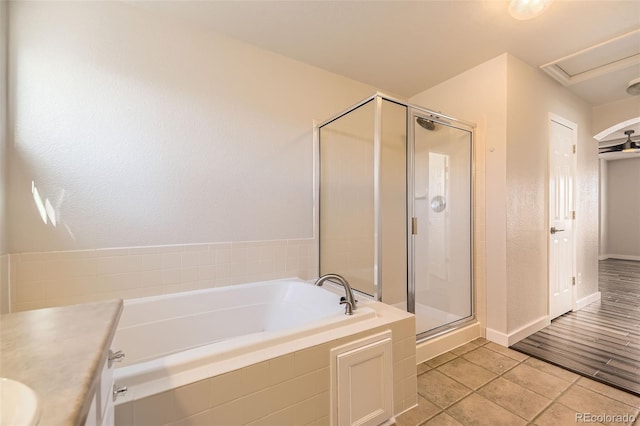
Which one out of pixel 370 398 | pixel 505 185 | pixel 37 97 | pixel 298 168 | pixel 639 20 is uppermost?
pixel 639 20

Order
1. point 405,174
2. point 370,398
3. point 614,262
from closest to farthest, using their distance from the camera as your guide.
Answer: point 370,398 < point 405,174 < point 614,262

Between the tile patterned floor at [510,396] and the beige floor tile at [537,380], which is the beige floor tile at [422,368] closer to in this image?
the tile patterned floor at [510,396]

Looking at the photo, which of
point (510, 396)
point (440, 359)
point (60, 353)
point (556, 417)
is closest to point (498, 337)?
point (440, 359)

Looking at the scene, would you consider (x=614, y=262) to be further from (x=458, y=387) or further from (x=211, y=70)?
(x=211, y=70)

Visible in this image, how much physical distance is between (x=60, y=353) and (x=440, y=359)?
220cm

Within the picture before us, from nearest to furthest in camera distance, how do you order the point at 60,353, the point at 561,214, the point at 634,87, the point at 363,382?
1. the point at 60,353
2. the point at 363,382
3. the point at 634,87
4. the point at 561,214

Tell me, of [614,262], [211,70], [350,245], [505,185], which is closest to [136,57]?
[211,70]

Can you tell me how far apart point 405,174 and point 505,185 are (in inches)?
34.1

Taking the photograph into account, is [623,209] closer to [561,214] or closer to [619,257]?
[619,257]

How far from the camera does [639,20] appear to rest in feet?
6.04

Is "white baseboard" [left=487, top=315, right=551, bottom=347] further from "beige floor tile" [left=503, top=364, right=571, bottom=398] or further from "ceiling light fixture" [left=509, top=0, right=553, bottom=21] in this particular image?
"ceiling light fixture" [left=509, top=0, right=553, bottom=21]

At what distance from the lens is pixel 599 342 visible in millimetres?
2180

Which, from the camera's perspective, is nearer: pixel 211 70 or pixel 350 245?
pixel 211 70

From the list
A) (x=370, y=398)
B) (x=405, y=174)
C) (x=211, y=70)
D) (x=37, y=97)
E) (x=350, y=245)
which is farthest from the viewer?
(x=350, y=245)
